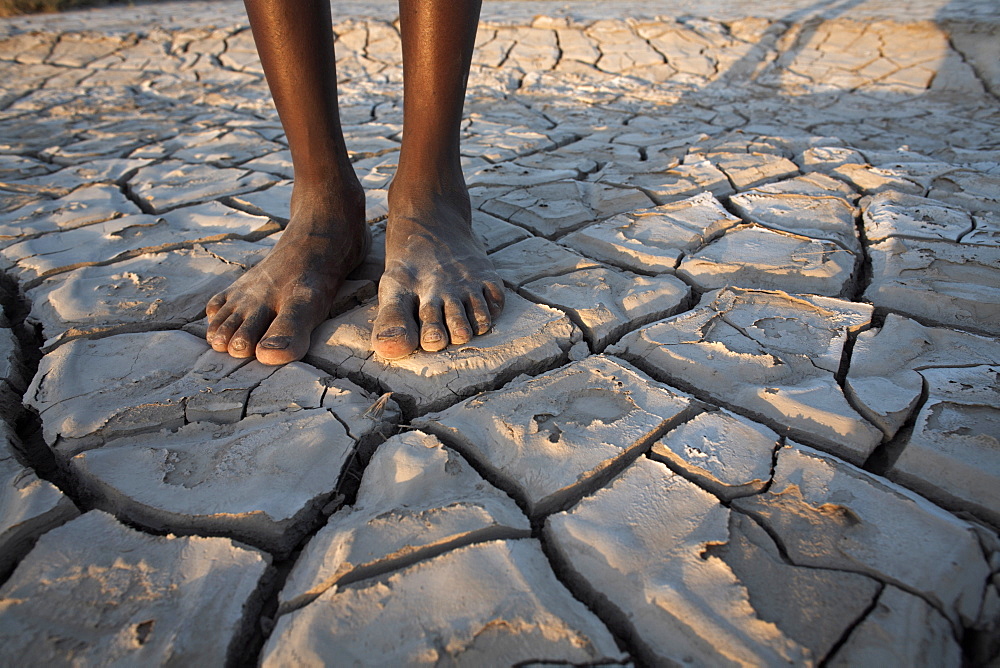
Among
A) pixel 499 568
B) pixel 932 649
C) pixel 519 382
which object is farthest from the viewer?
pixel 519 382

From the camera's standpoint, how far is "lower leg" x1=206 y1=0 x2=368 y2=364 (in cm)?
117

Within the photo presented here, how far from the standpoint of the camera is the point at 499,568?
2.42 feet

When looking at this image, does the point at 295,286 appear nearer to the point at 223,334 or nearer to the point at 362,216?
the point at 223,334

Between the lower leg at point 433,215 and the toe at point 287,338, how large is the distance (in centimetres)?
17

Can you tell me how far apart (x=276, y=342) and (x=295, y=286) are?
6.6 inches

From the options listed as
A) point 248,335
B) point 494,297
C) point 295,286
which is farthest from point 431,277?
point 248,335

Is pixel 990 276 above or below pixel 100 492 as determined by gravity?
above

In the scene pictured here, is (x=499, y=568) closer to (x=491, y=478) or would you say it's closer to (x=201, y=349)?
(x=491, y=478)

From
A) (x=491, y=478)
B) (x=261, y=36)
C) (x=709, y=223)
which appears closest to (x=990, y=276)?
(x=709, y=223)

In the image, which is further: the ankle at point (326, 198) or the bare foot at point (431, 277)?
the ankle at point (326, 198)

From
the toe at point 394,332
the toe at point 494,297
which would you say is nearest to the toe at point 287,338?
the toe at point 394,332

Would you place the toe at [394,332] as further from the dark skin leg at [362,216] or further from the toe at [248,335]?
the toe at [248,335]

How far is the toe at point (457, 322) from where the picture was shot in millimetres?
1138

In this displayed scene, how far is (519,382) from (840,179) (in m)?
1.75
